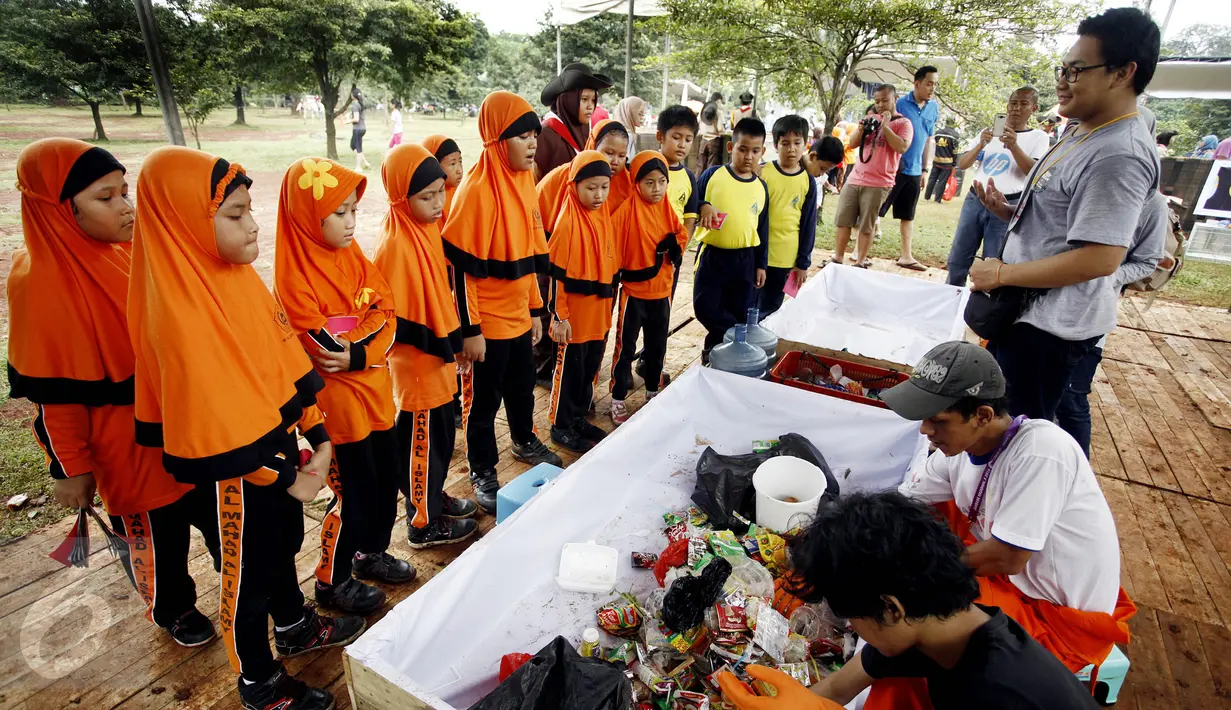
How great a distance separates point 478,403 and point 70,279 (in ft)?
4.85

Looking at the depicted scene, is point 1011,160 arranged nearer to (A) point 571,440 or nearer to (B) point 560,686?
(A) point 571,440

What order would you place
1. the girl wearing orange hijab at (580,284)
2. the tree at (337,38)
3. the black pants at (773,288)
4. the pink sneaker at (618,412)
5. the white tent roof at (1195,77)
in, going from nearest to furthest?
the tree at (337,38) → the girl wearing orange hijab at (580,284) → the pink sneaker at (618,412) → the black pants at (773,288) → the white tent roof at (1195,77)

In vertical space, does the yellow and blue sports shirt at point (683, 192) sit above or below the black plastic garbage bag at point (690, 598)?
above

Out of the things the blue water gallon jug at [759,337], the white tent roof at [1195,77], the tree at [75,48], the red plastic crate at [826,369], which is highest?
the white tent roof at [1195,77]

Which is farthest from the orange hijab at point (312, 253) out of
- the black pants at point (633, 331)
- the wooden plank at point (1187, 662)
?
the wooden plank at point (1187, 662)

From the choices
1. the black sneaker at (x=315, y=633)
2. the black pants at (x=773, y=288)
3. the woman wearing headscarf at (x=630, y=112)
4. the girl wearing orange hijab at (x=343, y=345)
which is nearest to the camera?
the girl wearing orange hijab at (x=343, y=345)

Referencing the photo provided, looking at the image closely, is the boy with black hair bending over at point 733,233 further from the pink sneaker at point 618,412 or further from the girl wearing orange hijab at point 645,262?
the pink sneaker at point 618,412

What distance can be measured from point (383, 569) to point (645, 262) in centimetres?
199

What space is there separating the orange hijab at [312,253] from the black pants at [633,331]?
1819 mm

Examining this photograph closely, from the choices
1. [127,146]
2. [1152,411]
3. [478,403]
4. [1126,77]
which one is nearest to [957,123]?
[1152,411]

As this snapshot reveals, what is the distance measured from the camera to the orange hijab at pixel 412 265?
6.90ft

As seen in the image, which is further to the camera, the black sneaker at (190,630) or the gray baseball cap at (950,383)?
the black sneaker at (190,630)

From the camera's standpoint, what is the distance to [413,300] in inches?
84.8

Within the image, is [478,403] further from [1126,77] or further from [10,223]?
[10,223]
